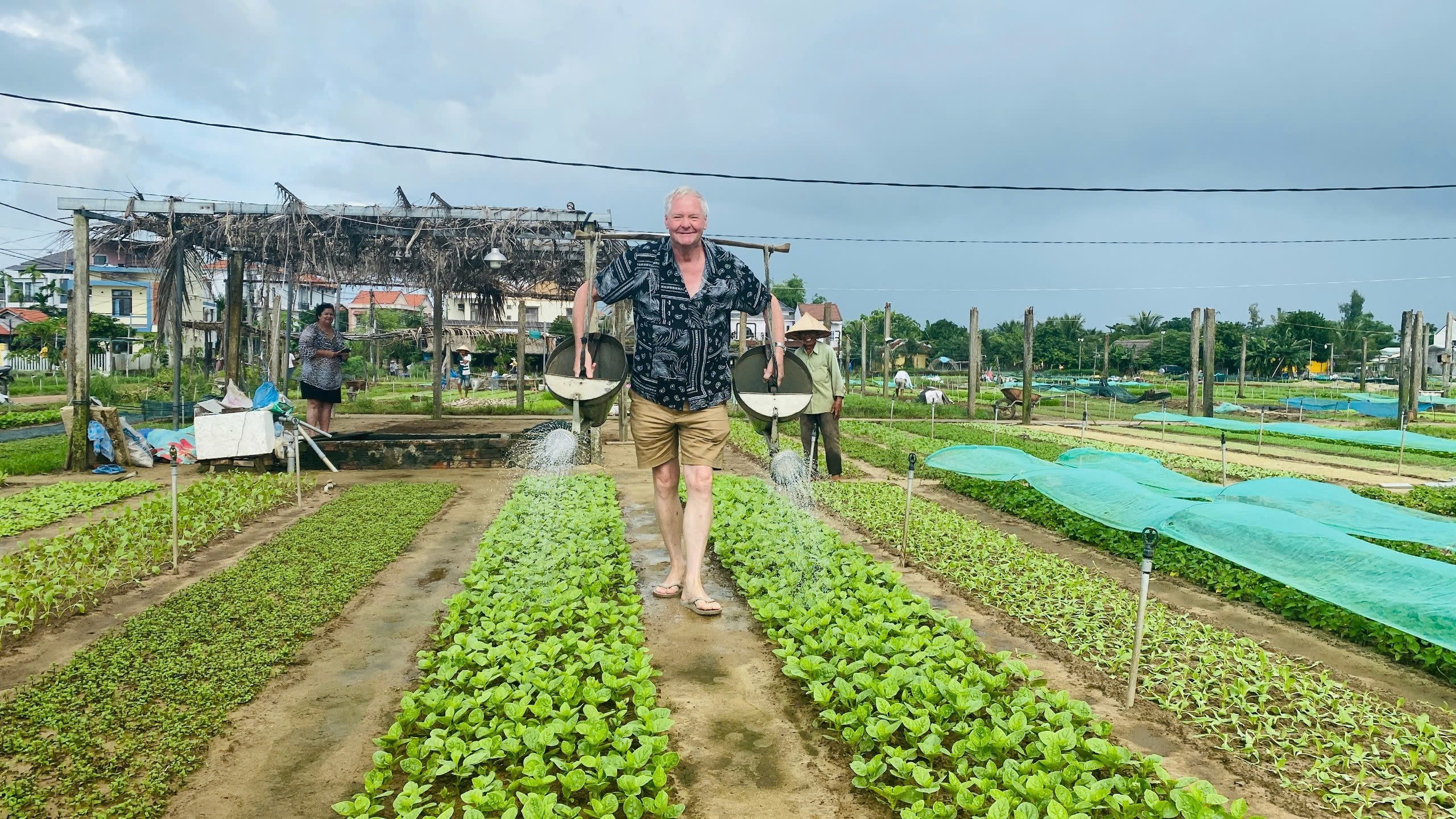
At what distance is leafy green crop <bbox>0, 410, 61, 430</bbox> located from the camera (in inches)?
680

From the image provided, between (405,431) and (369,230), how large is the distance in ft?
11.3

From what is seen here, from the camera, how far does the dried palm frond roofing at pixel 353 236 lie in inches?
522

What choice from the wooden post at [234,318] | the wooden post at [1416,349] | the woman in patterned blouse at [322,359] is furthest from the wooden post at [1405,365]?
the wooden post at [234,318]

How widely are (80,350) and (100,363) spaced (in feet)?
98.9

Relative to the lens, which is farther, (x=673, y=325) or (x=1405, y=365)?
(x=1405, y=365)

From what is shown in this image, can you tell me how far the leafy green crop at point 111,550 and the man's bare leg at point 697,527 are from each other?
3.24 meters

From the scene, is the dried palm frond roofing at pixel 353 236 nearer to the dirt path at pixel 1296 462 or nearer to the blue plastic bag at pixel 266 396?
the blue plastic bag at pixel 266 396

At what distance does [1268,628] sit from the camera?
4.69 meters

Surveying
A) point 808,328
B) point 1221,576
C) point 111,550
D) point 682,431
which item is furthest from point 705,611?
point 808,328

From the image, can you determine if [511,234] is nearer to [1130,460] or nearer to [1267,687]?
[1130,460]

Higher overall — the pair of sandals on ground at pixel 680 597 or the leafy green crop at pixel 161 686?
the pair of sandals on ground at pixel 680 597

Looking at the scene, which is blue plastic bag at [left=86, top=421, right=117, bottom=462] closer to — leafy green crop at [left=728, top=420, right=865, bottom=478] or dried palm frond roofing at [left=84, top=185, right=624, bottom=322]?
dried palm frond roofing at [left=84, top=185, right=624, bottom=322]

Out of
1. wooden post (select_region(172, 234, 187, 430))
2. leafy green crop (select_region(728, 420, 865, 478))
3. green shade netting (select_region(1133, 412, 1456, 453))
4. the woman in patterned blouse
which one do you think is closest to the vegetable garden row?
leafy green crop (select_region(728, 420, 865, 478))

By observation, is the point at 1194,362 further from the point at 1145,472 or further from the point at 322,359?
the point at 322,359
